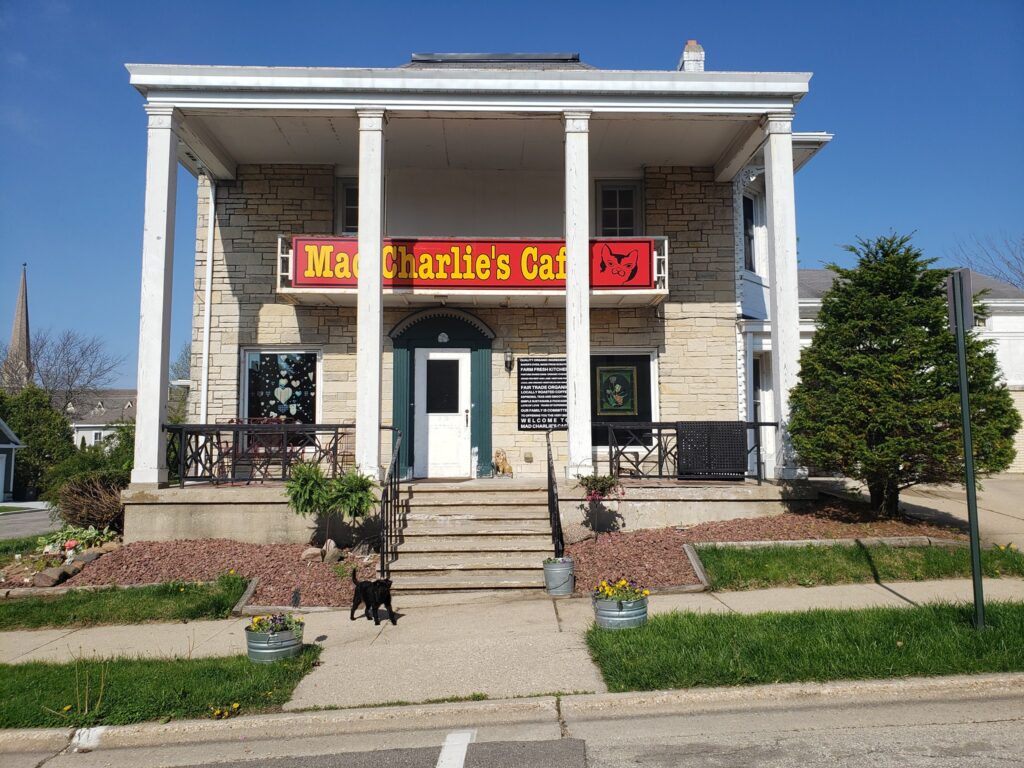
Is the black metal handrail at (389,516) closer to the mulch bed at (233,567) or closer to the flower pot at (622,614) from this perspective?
the mulch bed at (233,567)

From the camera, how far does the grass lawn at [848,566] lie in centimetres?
793

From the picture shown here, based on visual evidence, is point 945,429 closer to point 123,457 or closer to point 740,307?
point 740,307

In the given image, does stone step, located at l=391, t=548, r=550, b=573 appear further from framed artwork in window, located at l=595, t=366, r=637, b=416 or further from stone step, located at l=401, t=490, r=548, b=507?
framed artwork in window, located at l=595, t=366, r=637, b=416

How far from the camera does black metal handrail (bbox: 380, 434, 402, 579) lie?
831 centimetres

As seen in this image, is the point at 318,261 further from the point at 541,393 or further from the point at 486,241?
the point at 541,393

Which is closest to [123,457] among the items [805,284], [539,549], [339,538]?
[339,538]

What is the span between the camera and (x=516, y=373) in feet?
43.1

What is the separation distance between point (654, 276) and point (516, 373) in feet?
9.60

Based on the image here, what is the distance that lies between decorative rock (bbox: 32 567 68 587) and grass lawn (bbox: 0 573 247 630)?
0.30 meters

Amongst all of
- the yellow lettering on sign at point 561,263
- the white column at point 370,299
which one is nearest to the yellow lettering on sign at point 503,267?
the yellow lettering on sign at point 561,263

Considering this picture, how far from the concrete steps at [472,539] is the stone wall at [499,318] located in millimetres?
2837

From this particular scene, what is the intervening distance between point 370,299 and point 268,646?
5.77 meters

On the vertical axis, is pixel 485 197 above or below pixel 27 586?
above

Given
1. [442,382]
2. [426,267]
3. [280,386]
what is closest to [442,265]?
[426,267]
